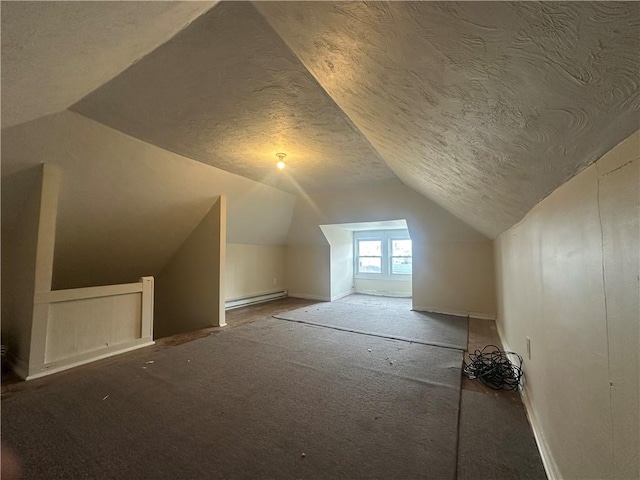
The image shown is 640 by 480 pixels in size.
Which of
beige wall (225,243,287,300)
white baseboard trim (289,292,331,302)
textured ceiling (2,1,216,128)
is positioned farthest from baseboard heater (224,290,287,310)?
textured ceiling (2,1,216,128)

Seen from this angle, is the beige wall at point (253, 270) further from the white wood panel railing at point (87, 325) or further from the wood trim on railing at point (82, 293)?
the wood trim on railing at point (82, 293)

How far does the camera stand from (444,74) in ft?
2.58

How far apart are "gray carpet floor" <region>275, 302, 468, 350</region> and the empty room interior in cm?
7

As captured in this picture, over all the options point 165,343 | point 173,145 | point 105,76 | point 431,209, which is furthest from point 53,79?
point 431,209

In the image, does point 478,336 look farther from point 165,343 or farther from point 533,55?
point 165,343

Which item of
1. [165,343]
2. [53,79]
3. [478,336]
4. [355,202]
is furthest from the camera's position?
[355,202]

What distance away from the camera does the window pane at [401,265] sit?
633 cm

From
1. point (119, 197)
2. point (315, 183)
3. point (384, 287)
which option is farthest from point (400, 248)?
point (119, 197)

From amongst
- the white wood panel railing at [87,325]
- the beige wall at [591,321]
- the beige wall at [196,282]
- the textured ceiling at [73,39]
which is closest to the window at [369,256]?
the beige wall at [196,282]

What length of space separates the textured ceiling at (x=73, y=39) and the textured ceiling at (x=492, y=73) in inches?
18.6

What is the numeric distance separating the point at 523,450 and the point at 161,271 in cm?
521

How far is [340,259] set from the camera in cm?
609

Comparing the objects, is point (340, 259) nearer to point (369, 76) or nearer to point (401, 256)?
point (401, 256)

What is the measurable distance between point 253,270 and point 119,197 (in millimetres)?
2911
